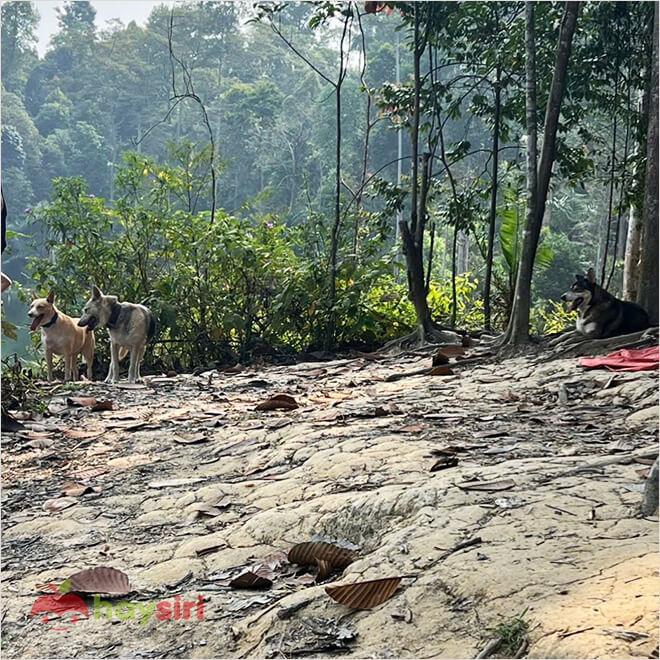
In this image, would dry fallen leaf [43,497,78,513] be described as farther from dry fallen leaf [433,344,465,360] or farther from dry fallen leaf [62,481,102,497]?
dry fallen leaf [433,344,465,360]

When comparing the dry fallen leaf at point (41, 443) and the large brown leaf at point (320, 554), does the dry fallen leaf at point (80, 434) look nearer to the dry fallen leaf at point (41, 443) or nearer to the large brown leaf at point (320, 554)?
the dry fallen leaf at point (41, 443)

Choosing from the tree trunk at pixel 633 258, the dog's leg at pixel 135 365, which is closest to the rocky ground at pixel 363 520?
the dog's leg at pixel 135 365

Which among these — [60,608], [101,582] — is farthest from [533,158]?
[60,608]

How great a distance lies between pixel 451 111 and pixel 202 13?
36.0m

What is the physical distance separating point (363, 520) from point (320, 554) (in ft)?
0.99

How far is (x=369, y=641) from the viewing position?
202 cm

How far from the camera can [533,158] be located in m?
7.39

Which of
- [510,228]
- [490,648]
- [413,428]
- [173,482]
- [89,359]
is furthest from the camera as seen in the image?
[510,228]

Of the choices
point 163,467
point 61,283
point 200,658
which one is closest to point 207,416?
point 163,467

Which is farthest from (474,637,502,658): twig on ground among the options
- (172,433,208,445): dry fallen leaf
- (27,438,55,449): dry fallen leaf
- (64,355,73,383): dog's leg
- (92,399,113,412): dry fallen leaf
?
(64,355,73,383): dog's leg

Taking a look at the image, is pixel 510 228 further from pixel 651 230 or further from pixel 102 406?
pixel 102 406

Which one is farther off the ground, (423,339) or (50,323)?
(50,323)

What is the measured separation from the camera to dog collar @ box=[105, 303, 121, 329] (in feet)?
27.3

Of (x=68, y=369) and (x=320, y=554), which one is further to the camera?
(x=68, y=369)
